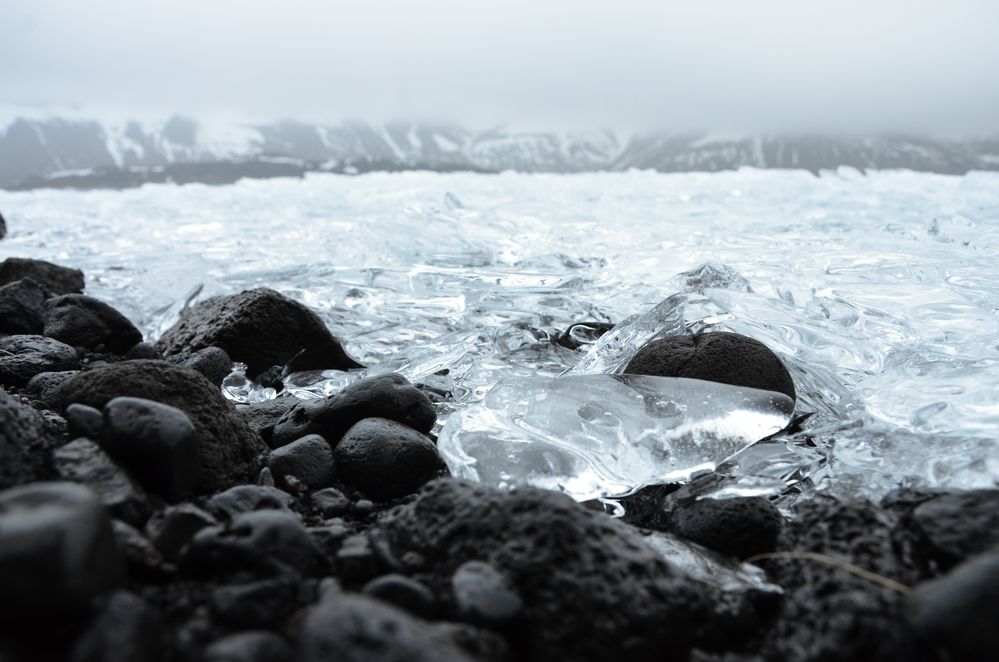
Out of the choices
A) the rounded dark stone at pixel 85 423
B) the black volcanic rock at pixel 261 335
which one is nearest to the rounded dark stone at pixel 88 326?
the black volcanic rock at pixel 261 335

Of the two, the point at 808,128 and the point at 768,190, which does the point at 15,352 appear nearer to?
the point at 768,190

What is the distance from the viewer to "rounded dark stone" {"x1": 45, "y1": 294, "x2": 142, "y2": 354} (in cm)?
345

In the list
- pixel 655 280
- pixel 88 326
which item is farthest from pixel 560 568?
pixel 655 280

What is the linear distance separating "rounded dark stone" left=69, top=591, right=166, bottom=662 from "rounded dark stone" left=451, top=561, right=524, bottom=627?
0.51 m

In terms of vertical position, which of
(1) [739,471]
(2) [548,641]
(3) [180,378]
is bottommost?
(1) [739,471]

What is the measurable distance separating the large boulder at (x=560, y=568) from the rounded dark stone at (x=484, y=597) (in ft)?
0.08

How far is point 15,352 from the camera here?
9.24ft

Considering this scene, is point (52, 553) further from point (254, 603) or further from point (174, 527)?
point (174, 527)

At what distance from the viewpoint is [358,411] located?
2.47 metres

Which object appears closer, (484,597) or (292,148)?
(484,597)

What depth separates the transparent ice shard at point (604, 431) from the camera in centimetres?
213

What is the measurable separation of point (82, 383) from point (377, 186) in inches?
419

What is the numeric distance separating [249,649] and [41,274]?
15.9ft


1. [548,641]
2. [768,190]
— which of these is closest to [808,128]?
[768,190]
